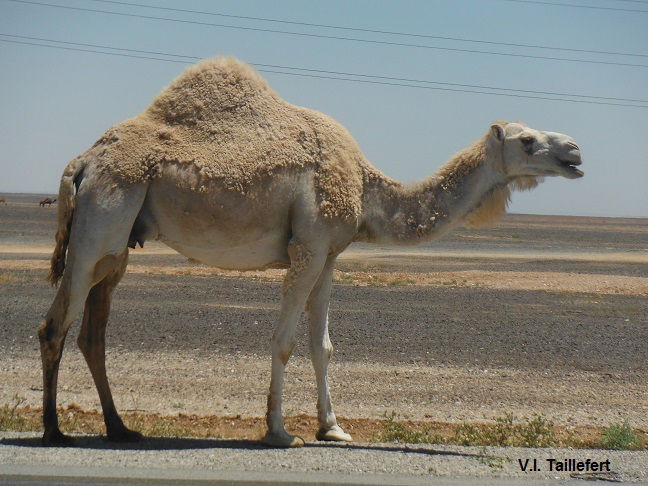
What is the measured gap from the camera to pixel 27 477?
6.32m

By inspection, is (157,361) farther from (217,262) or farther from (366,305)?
(366,305)

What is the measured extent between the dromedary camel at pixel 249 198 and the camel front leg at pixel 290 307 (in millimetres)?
12

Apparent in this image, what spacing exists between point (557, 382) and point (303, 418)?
444 centimetres

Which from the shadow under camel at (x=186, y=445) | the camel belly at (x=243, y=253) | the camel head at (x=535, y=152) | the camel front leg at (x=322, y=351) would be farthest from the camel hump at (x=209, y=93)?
the shadow under camel at (x=186, y=445)

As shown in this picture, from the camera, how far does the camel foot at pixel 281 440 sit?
7785 mm

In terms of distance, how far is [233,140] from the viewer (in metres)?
8.20

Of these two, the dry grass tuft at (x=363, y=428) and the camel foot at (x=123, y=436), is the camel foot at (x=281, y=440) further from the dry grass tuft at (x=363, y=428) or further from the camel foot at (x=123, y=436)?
the camel foot at (x=123, y=436)

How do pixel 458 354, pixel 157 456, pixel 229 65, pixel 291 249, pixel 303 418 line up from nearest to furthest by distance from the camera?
pixel 157 456
pixel 291 249
pixel 229 65
pixel 303 418
pixel 458 354

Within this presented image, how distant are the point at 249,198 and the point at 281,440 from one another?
2003 mm

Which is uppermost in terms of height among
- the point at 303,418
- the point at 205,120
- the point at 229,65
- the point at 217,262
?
the point at 229,65

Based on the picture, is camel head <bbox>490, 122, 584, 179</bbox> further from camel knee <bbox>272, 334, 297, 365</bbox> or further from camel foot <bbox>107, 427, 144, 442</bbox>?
camel foot <bbox>107, 427, 144, 442</bbox>

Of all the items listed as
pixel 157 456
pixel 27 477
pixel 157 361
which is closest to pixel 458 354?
pixel 157 361

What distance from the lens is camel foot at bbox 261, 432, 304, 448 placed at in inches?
307

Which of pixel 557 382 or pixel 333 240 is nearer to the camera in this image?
pixel 333 240
